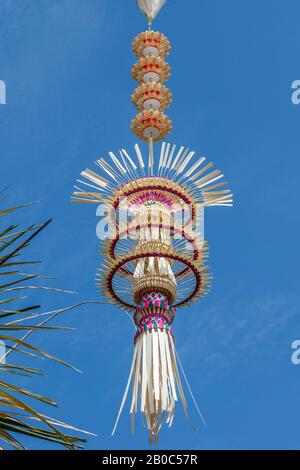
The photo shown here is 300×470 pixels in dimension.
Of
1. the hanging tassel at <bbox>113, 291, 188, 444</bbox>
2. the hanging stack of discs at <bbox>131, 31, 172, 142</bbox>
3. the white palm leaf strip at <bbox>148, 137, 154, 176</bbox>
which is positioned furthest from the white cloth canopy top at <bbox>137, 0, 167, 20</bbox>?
the hanging tassel at <bbox>113, 291, 188, 444</bbox>

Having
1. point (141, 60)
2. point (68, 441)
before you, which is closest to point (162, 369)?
point (141, 60)

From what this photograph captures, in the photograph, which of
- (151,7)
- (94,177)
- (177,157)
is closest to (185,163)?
(177,157)

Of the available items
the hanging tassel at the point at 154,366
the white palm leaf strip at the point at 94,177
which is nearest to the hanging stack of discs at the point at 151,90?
the white palm leaf strip at the point at 94,177

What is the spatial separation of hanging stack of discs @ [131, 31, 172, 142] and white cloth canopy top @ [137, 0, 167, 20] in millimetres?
1124

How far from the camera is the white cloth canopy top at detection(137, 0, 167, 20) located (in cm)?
2920

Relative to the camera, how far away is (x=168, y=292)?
75.5ft

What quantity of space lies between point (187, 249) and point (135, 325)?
2.76m

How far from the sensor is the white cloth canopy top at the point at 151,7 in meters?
29.2

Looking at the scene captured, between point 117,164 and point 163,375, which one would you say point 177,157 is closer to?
point 117,164

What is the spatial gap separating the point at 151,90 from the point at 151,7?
13.0 feet

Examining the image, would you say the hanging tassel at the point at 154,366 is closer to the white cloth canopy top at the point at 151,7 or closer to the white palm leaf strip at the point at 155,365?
the white palm leaf strip at the point at 155,365

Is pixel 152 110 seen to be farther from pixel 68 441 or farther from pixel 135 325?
pixel 68 441

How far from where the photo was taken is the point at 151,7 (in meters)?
29.3

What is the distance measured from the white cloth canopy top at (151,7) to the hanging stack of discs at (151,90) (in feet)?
3.69
